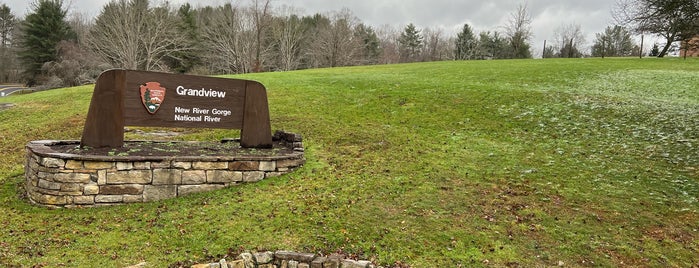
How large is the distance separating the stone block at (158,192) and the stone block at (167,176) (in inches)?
3.0

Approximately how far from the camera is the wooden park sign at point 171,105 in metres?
7.41

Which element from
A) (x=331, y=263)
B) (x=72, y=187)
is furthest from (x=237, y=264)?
(x=72, y=187)

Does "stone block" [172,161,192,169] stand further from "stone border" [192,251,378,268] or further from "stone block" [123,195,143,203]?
"stone border" [192,251,378,268]

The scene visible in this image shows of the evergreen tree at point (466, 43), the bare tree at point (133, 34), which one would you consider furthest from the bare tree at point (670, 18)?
the evergreen tree at point (466, 43)

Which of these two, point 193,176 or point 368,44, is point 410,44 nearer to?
point 368,44

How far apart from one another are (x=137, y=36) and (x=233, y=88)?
2947cm

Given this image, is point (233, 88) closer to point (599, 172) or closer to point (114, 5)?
point (599, 172)

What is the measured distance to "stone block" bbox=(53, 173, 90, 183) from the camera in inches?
263

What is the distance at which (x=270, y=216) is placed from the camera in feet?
21.6

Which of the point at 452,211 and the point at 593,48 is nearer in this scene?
the point at 452,211

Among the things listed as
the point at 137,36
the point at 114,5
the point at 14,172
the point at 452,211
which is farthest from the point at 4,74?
the point at 452,211

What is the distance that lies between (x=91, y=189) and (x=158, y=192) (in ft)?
3.39

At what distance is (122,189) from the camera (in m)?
7.02

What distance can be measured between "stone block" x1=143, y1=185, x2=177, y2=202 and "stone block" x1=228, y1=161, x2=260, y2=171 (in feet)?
3.57
